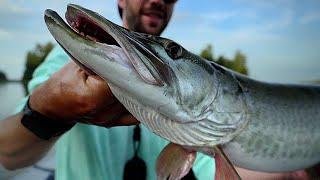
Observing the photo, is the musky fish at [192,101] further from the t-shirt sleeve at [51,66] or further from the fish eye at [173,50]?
the t-shirt sleeve at [51,66]

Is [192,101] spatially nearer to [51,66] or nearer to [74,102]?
[74,102]

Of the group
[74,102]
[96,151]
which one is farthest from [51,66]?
[74,102]

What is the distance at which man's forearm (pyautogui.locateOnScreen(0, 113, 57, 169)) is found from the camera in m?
1.34

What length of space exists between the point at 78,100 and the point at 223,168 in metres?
0.44

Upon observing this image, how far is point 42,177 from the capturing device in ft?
9.87

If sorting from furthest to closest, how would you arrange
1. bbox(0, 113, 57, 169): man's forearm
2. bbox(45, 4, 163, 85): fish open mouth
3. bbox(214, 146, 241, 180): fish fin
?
bbox(0, 113, 57, 169): man's forearm
bbox(214, 146, 241, 180): fish fin
bbox(45, 4, 163, 85): fish open mouth

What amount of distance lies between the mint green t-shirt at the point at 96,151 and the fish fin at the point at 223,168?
826 millimetres

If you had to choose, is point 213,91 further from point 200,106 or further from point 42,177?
point 42,177

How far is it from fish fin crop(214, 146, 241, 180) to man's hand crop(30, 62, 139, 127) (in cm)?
30

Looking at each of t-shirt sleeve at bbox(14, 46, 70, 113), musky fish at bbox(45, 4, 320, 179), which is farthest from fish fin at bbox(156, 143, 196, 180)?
t-shirt sleeve at bbox(14, 46, 70, 113)

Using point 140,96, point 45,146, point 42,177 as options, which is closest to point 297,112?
point 140,96

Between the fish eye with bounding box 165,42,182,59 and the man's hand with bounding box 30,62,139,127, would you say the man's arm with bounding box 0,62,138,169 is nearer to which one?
the man's hand with bounding box 30,62,139,127

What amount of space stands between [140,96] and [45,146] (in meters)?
0.66

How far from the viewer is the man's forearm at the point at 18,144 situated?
52.7 inches
